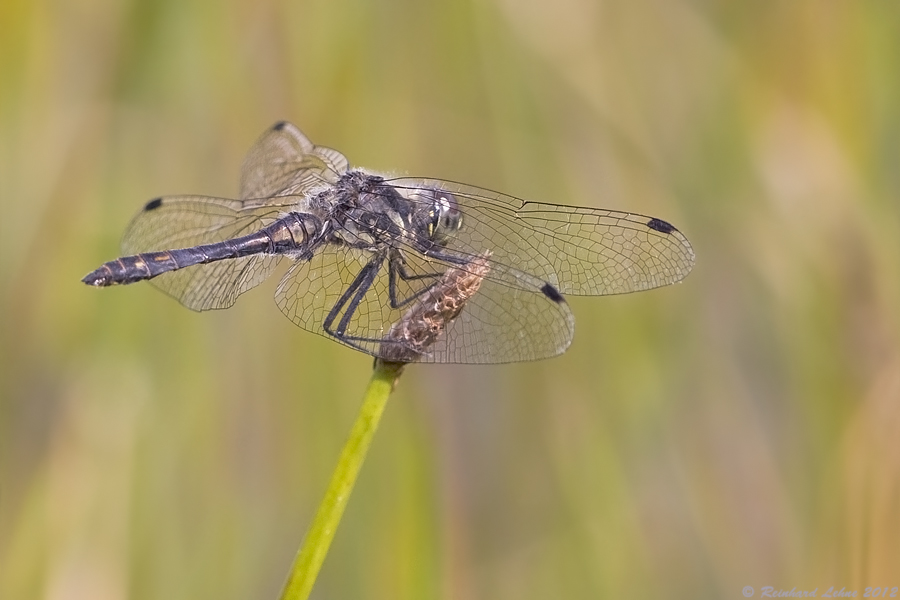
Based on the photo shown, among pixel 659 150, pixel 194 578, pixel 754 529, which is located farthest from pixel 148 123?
pixel 754 529

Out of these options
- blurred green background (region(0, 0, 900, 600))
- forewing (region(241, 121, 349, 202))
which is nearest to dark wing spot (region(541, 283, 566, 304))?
blurred green background (region(0, 0, 900, 600))

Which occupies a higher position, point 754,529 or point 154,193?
point 154,193

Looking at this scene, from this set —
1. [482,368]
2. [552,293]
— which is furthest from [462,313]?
[482,368]

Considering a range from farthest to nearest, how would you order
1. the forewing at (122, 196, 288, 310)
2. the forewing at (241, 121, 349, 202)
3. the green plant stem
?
the forewing at (241, 121, 349, 202), the forewing at (122, 196, 288, 310), the green plant stem

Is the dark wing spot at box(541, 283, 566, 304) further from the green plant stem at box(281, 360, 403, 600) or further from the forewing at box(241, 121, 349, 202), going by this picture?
the green plant stem at box(281, 360, 403, 600)

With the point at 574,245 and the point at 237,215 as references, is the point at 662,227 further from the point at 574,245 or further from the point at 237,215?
the point at 237,215

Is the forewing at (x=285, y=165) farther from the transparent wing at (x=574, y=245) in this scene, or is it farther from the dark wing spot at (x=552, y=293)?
the dark wing spot at (x=552, y=293)

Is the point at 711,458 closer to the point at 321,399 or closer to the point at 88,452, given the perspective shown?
the point at 321,399
